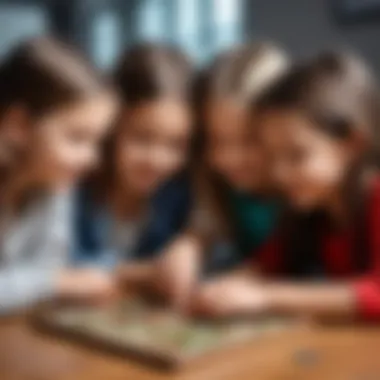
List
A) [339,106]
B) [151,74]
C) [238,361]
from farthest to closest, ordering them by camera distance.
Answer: [151,74], [339,106], [238,361]

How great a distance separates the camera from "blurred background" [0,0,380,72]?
1.33 m

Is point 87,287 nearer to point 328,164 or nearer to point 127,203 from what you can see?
point 127,203

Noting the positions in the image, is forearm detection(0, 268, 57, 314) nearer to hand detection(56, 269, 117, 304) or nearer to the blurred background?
hand detection(56, 269, 117, 304)

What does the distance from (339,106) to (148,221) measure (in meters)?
0.33

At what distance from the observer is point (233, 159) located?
52.9 inches

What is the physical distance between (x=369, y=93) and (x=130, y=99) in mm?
341

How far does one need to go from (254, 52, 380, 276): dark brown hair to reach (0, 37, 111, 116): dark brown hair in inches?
9.9

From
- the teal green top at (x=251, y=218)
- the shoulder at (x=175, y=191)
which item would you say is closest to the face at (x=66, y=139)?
the shoulder at (x=175, y=191)

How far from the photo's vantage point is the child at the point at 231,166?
4.34 feet

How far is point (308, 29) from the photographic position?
1.34 m

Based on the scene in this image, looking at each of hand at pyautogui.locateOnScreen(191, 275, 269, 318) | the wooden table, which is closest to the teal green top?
hand at pyautogui.locateOnScreen(191, 275, 269, 318)

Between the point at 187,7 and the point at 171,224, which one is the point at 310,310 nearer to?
the point at 171,224

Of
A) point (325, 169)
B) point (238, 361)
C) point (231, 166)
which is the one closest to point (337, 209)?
point (325, 169)

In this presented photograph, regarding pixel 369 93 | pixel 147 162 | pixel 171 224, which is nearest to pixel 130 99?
pixel 147 162
